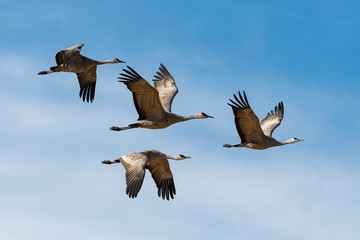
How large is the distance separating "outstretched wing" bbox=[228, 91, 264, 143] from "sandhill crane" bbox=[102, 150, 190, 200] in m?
2.24

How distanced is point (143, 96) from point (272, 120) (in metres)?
6.73

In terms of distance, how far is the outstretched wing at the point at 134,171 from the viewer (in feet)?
65.2

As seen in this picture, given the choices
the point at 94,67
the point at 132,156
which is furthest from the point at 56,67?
the point at 132,156

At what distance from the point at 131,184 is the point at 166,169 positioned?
3322mm

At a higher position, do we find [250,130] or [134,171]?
[250,130]

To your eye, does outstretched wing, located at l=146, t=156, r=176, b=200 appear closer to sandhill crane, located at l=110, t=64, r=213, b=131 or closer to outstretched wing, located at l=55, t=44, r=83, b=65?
sandhill crane, located at l=110, t=64, r=213, b=131

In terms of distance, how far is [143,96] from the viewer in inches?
857

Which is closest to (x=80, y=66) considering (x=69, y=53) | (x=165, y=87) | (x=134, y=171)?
(x=69, y=53)

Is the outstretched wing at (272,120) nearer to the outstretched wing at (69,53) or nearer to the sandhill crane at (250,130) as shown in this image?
the sandhill crane at (250,130)

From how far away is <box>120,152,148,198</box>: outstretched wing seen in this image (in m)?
19.9

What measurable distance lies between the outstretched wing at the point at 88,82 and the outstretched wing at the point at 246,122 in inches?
224

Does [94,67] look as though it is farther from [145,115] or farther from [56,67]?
[145,115]

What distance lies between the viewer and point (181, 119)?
74.9 feet

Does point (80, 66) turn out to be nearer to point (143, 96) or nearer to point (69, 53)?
point (69, 53)
